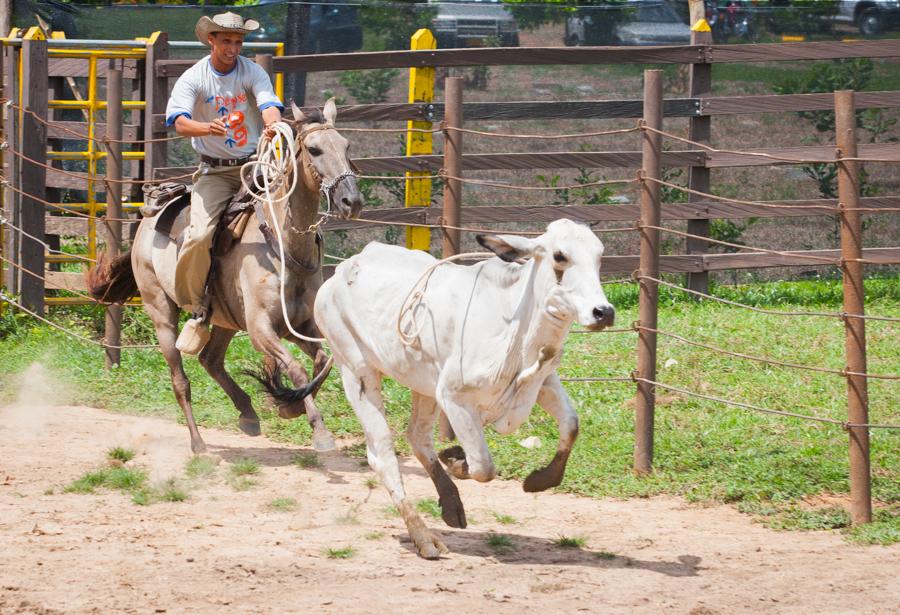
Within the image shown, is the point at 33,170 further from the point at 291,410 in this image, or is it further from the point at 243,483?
the point at 243,483

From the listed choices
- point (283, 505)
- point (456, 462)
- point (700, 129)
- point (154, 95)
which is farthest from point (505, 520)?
point (700, 129)

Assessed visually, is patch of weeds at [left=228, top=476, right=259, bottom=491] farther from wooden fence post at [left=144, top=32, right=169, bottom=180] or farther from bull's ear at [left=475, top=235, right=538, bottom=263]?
wooden fence post at [left=144, top=32, right=169, bottom=180]

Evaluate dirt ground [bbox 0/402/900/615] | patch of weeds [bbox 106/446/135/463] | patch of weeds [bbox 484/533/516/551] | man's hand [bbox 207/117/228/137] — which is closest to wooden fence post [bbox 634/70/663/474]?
dirt ground [bbox 0/402/900/615]

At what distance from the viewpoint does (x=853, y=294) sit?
6.39 metres

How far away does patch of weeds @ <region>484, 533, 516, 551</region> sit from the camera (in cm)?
598

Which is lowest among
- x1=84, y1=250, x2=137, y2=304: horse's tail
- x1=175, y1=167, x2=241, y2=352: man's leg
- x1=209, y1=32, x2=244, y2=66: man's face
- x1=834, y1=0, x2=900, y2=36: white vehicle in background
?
x1=84, y1=250, x2=137, y2=304: horse's tail

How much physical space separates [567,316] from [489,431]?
3.08m

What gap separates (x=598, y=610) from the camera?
16.6 ft

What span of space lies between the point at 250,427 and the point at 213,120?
6.85 ft

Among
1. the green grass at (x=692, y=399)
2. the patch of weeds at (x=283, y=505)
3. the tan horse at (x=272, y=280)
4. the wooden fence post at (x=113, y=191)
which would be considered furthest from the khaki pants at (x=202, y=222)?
the wooden fence post at (x=113, y=191)

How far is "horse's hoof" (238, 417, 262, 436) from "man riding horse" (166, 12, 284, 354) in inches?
23.4

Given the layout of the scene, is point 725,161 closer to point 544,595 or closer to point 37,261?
point 37,261

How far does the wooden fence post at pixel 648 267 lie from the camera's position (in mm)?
7316

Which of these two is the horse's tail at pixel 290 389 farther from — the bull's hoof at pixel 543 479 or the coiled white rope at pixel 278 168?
the bull's hoof at pixel 543 479
